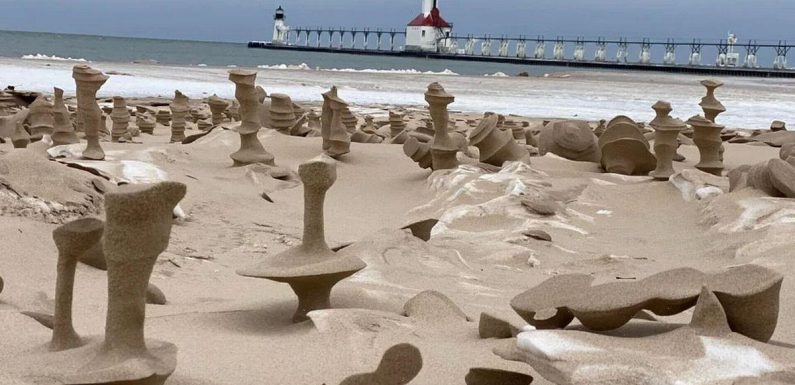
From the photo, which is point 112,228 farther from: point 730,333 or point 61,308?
point 730,333

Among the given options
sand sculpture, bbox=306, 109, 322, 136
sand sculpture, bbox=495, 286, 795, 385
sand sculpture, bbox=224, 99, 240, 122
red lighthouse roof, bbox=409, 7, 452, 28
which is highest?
red lighthouse roof, bbox=409, 7, 452, 28

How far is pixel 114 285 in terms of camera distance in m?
1.78

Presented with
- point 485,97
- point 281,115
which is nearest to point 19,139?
point 281,115

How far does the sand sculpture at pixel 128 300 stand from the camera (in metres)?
1.68

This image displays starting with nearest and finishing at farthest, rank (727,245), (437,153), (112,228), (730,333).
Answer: (112,228) → (730,333) → (727,245) → (437,153)

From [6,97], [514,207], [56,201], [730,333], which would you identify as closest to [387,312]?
[730,333]

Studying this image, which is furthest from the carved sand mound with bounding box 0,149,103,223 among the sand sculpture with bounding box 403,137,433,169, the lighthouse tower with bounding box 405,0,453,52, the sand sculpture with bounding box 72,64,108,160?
the lighthouse tower with bounding box 405,0,453,52

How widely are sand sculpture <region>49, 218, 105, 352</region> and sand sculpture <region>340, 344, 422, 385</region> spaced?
66 centimetres

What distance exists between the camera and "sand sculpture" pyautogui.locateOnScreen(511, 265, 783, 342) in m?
2.06

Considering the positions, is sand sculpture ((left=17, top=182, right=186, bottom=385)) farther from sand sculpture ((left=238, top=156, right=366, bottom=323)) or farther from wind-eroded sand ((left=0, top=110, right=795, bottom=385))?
sand sculpture ((left=238, top=156, right=366, bottom=323))

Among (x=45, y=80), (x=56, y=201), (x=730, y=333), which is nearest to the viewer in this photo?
(x=730, y=333)

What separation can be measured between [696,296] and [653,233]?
3.14 metres

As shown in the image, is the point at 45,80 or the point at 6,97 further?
the point at 45,80

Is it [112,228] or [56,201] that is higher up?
[112,228]
